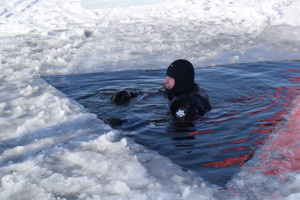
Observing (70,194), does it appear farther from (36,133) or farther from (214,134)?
(214,134)

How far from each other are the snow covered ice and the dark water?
23 centimetres

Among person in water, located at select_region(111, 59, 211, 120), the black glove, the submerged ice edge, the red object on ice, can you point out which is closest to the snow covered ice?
the submerged ice edge

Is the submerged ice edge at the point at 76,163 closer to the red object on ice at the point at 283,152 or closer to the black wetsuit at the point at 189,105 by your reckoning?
the red object on ice at the point at 283,152

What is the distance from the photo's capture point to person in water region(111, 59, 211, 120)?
15.1ft

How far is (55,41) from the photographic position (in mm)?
8766

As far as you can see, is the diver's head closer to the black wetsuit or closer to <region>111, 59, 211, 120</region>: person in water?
<region>111, 59, 211, 120</region>: person in water

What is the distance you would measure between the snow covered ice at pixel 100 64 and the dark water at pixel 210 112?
0.23 meters

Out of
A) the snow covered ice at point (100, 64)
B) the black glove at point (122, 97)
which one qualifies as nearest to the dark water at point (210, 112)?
the black glove at point (122, 97)

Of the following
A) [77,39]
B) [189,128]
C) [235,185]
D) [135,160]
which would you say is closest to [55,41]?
[77,39]

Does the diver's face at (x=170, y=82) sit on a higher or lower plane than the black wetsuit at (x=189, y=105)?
higher

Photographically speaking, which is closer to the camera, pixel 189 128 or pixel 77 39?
pixel 189 128

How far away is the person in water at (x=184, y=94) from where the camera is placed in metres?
4.60

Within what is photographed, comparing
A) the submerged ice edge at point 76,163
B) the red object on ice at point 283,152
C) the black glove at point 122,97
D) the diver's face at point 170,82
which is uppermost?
the diver's face at point 170,82

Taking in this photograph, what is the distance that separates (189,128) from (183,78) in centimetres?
92
